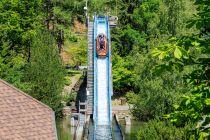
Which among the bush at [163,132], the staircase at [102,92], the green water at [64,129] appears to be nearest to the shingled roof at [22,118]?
the bush at [163,132]

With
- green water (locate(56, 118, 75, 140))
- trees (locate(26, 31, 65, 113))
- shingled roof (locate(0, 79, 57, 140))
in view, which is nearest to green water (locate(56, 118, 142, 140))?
green water (locate(56, 118, 75, 140))

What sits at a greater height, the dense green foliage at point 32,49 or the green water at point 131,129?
the dense green foliage at point 32,49

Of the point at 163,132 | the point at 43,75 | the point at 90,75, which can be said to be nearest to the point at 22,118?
the point at 163,132

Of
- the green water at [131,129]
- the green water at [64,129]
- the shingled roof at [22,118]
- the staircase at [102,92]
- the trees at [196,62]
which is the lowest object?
the green water at [131,129]

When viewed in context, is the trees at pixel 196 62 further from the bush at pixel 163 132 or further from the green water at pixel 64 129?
the green water at pixel 64 129

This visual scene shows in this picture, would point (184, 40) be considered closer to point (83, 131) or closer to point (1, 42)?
point (83, 131)

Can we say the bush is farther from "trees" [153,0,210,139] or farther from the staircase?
"trees" [153,0,210,139]
